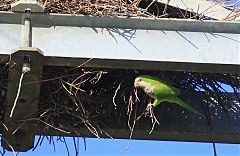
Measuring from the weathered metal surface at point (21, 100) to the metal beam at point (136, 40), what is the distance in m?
0.05

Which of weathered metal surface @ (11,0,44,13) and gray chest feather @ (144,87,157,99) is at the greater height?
weathered metal surface @ (11,0,44,13)

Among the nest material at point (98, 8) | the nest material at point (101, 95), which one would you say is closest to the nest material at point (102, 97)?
the nest material at point (101, 95)

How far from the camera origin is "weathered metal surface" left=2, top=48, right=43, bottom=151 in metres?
1.80

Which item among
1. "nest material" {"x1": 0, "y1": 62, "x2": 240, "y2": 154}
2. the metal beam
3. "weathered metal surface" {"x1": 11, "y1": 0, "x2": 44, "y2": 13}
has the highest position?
"weathered metal surface" {"x1": 11, "y1": 0, "x2": 44, "y2": 13}

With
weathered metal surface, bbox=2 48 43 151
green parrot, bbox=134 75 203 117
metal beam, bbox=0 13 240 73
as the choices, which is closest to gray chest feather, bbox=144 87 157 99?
green parrot, bbox=134 75 203 117

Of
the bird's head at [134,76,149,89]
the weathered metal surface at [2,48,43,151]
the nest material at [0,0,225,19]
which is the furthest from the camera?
the bird's head at [134,76,149,89]

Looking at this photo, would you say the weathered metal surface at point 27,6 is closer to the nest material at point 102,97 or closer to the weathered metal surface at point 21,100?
the weathered metal surface at point 21,100

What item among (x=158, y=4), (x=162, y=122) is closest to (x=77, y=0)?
(x=158, y=4)

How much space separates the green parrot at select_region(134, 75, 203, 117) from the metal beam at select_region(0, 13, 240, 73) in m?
0.20

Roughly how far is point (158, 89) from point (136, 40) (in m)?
0.24

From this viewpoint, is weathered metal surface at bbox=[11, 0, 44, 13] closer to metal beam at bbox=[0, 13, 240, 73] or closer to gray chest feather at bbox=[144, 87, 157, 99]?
metal beam at bbox=[0, 13, 240, 73]

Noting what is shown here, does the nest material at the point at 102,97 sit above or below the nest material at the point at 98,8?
below

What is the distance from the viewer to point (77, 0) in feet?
6.93

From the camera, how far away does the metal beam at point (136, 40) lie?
183 cm
